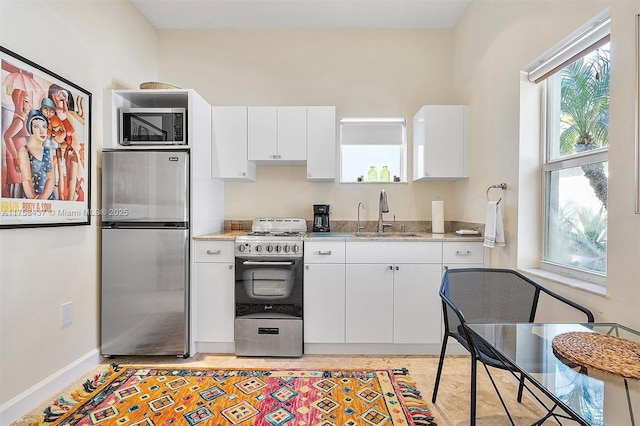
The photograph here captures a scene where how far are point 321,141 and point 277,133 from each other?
1.34 ft

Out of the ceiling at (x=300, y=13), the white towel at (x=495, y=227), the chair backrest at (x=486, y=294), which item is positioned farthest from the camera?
the ceiling at (x=300, y=13)

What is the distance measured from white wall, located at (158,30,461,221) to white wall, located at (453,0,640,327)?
40 cm

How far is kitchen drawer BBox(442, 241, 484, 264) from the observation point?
2.63m

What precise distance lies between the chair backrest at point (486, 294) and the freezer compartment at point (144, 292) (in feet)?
6.35

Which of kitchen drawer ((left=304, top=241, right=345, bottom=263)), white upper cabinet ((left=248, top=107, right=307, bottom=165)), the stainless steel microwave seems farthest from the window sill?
the stainless steel microwave

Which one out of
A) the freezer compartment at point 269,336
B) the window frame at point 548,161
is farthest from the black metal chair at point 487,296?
the freezer compartment at point 269,336

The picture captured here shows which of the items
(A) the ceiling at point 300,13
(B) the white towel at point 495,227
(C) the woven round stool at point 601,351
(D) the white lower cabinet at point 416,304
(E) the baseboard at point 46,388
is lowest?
(E) the baseboard at point 46,388

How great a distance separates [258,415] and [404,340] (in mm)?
1292

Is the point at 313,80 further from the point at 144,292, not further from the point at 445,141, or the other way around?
the point at 144,292

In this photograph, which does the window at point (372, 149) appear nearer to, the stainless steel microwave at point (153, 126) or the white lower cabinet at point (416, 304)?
the white lower cabinet at point (416, 304)

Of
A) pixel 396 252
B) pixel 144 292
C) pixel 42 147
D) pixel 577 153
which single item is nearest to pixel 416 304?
pixel 396 252

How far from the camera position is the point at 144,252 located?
2518mm

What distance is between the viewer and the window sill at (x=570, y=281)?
1.58 metres

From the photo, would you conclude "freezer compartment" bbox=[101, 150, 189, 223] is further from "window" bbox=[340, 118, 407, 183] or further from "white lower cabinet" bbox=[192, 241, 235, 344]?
"window" bbox=[340, 118, 407, 183]
